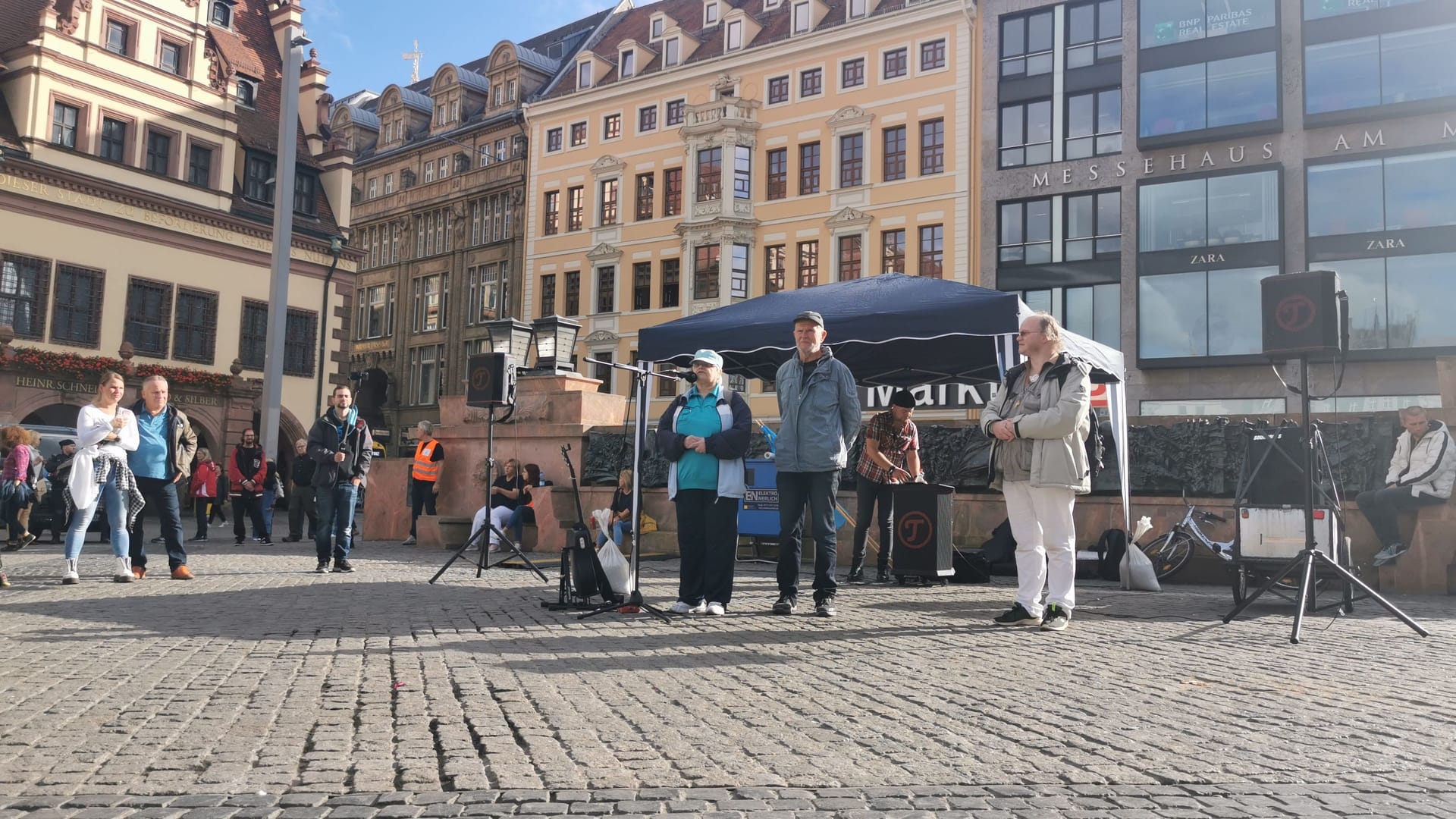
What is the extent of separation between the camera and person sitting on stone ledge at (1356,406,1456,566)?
10.9m

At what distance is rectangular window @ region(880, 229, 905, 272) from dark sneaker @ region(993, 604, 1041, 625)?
33.3m

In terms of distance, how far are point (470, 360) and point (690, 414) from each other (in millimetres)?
4533

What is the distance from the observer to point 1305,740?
15.2ft

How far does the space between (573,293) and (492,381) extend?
126 ft

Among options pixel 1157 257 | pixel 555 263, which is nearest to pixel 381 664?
pixel 1157 257

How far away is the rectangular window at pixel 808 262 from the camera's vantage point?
4281 centimetres

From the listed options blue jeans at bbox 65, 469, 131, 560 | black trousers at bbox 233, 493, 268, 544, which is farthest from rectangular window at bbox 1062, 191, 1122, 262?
blue jeans at bbox 65, 469, 131, 560

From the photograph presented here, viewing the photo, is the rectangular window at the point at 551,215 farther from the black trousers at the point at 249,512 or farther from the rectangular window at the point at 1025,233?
the black trousers at the point at 249,512

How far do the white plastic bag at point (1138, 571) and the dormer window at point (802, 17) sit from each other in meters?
35.5

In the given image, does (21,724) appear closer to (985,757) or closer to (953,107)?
(985,757)

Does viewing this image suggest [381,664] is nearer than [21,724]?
No

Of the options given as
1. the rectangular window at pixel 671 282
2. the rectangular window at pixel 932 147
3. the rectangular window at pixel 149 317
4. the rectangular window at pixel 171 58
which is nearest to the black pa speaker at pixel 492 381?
the rectangular window at pixel 149 317

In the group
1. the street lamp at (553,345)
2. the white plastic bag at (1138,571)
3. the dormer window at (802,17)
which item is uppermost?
the dormer window at (802,17)

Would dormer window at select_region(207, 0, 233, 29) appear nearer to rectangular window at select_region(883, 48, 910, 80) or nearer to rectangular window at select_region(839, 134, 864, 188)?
rectangular window at select_region(839, 134, 864, 188)
